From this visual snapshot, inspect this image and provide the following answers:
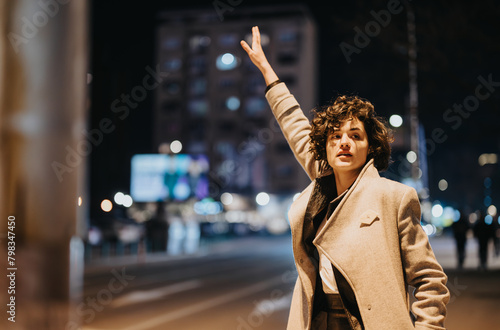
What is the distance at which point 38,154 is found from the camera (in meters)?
2.39

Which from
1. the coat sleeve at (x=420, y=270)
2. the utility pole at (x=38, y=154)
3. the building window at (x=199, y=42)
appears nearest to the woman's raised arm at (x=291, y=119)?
the coat sleeve at (x=420, y=270)

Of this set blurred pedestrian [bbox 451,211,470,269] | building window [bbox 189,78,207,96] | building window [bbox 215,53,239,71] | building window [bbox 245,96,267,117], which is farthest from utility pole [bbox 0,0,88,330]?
building window [bbox 189,78,207,96]

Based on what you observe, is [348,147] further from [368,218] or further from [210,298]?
[210,298]

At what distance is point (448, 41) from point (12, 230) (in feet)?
51.3

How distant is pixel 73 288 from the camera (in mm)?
2557

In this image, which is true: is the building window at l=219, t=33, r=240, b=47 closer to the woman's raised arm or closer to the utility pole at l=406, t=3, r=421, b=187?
the utility pole at l=406, t=3, r=421, b=187

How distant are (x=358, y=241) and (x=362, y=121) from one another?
1.79ft

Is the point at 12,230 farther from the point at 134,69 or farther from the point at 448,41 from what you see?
the point at 134,69

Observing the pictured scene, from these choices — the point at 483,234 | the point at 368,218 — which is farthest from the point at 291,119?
the point at 483,234

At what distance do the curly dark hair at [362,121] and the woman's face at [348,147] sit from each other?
0.09 feet

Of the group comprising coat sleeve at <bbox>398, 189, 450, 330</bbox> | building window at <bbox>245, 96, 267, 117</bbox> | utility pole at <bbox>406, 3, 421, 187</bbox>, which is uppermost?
building window at <bbox>245, 96, 267, 117</bbox>

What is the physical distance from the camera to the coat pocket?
249 centimetres

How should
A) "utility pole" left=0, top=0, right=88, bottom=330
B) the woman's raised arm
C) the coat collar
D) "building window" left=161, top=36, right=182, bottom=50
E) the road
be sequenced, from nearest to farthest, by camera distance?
1. "utility pole" left=0, top=0, right=88, bottom=330
2. the coat collar
3. the woman's raised arm
4. the road
5. "building window" left=161, top=36, right=182, bottom=50

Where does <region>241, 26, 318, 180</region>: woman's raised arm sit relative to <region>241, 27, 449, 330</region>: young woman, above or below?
above
